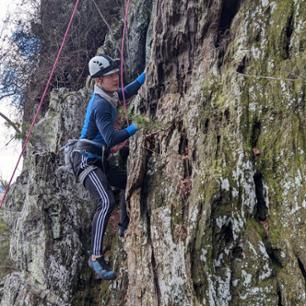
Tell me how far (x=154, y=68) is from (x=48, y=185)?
2.97 meters

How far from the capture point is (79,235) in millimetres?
7777

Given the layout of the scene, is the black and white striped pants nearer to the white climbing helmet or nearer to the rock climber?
the rock climber

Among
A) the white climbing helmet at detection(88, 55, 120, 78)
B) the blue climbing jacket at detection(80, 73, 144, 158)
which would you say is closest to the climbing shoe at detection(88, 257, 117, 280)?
the blue climbing jacket at detection(80, 73, 144, 158)

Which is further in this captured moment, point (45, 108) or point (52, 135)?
point (45, 108)

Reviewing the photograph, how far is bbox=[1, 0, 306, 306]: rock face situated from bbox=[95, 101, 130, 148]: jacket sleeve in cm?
61

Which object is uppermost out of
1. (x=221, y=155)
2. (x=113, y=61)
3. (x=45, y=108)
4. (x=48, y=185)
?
(x=45, y=108)

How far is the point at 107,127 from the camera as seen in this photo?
585 centimetres

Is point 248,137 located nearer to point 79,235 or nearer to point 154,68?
point 154,68

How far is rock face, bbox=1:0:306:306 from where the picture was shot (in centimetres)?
472

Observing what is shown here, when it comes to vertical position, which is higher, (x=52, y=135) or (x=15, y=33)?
(x=15, y=33)

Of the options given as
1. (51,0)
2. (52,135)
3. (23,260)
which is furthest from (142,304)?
(51,0)

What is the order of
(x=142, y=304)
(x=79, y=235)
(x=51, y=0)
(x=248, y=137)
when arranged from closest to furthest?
1. (x=248, y=137)
2. (x=142, y=304)
3. (x=79, y=235)
4. (x=51, y=0)

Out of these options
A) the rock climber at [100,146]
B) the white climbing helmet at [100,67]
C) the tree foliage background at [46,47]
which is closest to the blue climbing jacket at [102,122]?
the rock climber at [100,146]

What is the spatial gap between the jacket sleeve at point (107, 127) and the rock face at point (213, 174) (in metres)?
0.61
